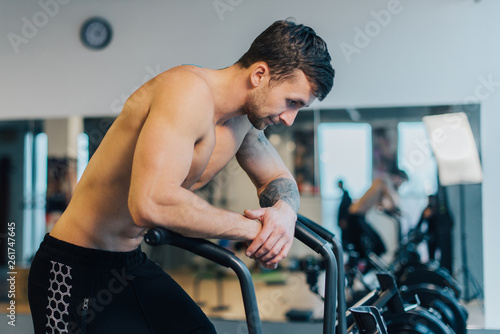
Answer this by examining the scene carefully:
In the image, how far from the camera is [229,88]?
1.24 metres

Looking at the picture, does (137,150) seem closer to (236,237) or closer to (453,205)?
(236,237)

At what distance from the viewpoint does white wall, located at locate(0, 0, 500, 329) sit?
375 centimetres

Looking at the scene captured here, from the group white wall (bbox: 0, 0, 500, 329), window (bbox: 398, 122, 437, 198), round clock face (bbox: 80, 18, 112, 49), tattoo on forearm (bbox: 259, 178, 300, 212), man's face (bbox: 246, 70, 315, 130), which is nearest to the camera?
man's face (bbox: 246, 70, 315, 130)

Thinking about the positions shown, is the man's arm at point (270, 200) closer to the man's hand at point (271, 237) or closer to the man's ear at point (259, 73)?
the man's hand at point (271, 237)

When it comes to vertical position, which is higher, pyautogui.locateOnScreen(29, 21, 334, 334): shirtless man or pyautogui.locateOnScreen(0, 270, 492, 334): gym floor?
pyautogui.locateOnScreen(29, 21, 334, 334): shirtless man

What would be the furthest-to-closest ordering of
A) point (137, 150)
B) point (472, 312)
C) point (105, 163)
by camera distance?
point (472, 312)
point (105, 163)
point (137, 150)

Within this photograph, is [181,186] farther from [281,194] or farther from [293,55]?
[293,55]

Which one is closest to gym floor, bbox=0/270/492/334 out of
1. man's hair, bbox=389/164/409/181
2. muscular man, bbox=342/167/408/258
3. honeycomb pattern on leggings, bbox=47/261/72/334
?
muscular man, bbox=342/167/408/258

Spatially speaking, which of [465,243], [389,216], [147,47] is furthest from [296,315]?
[147,47]

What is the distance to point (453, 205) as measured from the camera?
3.87 m

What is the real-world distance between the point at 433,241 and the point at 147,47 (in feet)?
9.59

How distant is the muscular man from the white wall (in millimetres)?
633

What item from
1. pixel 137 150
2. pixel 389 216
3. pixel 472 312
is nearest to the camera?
pixel 137 150

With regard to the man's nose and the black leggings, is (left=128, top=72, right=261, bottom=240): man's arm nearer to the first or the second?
the man's nose
